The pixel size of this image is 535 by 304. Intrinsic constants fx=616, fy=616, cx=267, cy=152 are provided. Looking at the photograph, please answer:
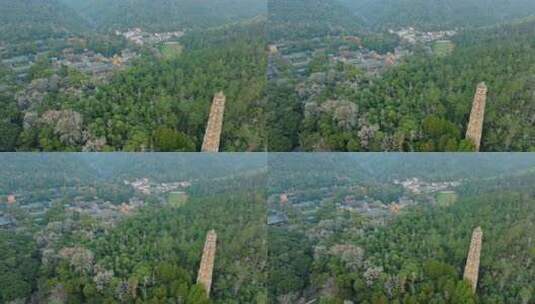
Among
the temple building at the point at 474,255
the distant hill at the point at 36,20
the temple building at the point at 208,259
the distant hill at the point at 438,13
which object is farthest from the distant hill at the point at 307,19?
the temple building at the point at 474,255

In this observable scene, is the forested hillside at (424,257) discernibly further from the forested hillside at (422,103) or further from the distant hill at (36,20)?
the distant hill at (36,20)

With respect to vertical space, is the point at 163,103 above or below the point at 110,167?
above

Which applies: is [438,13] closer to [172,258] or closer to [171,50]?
[171,50]

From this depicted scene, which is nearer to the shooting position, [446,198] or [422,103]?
[422,103]

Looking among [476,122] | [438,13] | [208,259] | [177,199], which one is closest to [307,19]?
[438,13]

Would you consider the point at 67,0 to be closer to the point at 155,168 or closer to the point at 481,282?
the point at 155,168

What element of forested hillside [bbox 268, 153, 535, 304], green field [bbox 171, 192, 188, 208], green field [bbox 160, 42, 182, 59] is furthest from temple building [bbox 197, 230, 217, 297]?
green field [bbox 160, 42, 182, 59]

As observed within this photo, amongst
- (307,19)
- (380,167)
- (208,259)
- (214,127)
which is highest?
(307,19)

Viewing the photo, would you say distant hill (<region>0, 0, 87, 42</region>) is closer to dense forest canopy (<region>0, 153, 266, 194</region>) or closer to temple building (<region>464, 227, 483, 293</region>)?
dense forest canopy (<region>0, 153, 266, 194</region>)
